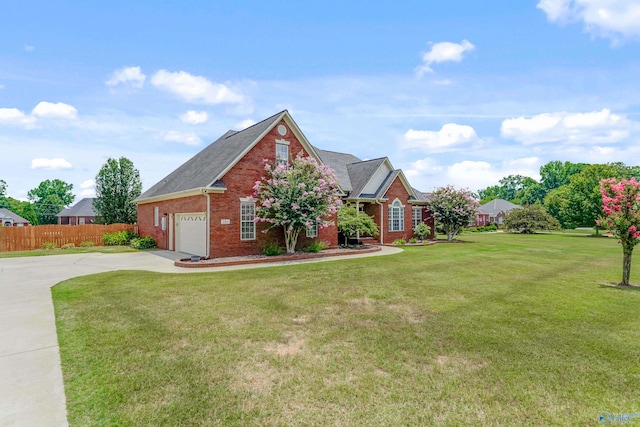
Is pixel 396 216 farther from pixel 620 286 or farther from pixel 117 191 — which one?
pixel 117 191

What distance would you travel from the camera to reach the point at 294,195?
54.2 ft

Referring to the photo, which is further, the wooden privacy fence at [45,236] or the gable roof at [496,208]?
the gable roof at [496,208]

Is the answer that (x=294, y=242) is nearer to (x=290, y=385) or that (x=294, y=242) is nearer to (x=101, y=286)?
(x=101, y=286)

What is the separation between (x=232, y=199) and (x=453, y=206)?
1932cm

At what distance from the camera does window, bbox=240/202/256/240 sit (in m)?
16.7

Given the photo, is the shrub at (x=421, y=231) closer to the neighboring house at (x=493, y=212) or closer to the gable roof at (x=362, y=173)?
the gable roof at (x=362, y=173)

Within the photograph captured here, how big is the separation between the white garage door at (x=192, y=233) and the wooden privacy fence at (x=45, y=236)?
958 centimetres

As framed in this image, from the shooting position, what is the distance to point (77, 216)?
181ft

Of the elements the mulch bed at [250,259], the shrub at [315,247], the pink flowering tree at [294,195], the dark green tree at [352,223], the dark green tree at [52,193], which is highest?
the dark green tree at [52,193]

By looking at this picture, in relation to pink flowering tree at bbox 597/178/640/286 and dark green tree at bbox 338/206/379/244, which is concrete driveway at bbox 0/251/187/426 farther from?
Result: pink flowering tree at bbox 597/178/640/286

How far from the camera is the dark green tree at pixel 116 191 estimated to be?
105ft

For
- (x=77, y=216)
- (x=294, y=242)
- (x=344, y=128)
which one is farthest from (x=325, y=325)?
(x=77, y=216)

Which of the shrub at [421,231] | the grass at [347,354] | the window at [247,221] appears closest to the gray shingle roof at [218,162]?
the window at [247,221]

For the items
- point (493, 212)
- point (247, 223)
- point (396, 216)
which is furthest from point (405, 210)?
point (493, 212)
